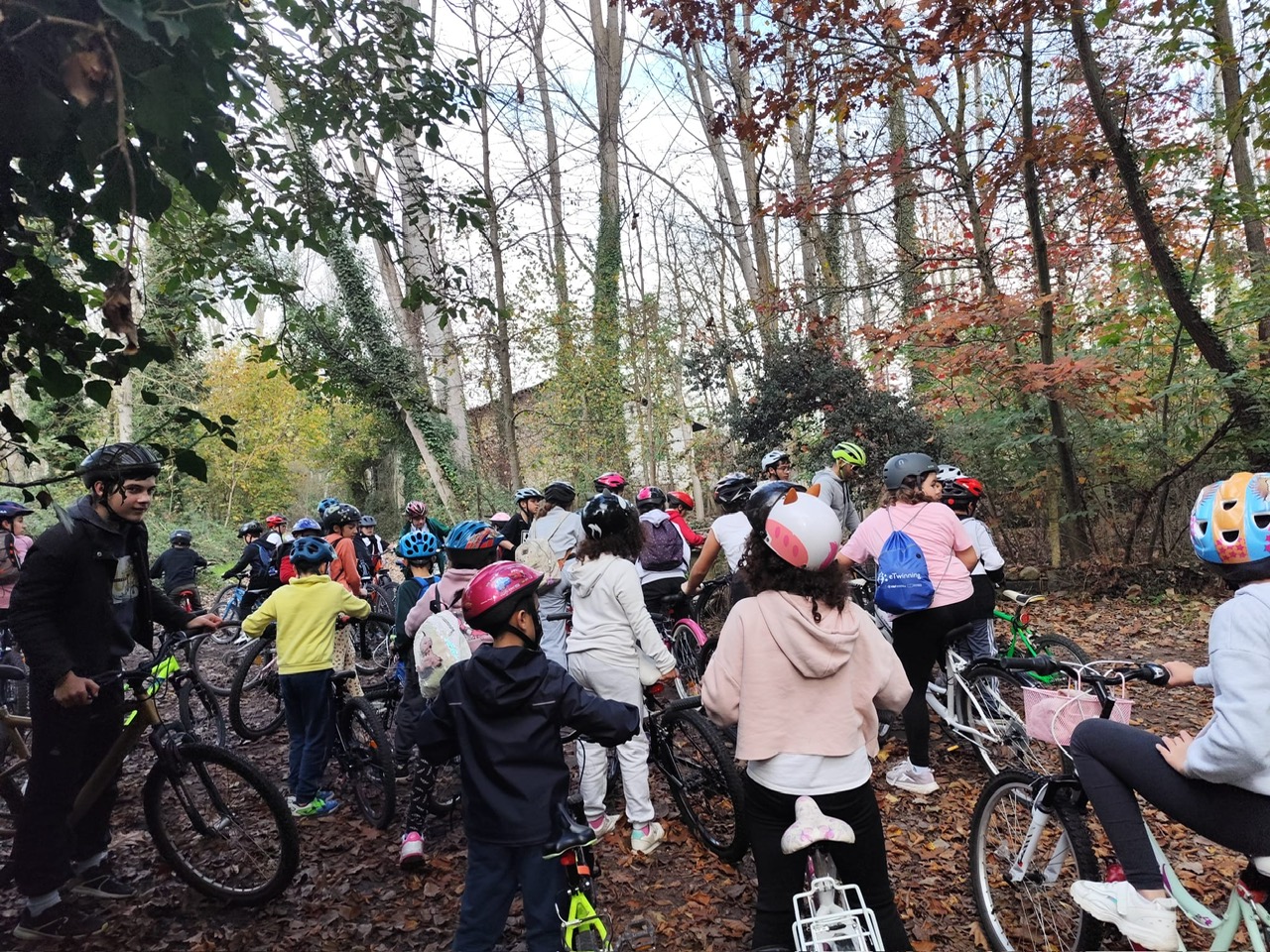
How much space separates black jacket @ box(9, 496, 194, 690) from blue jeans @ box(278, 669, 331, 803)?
3.51ft

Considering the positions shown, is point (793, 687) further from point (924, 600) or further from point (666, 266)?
point (666, 266)

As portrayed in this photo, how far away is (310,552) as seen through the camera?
16.2 ft

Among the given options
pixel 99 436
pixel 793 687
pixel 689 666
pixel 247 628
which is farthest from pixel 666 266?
pixel 793 687

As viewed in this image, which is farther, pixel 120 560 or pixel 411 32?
pixel 411 32

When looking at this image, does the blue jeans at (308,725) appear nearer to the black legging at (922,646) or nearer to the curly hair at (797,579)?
the curly hair at (797,579)

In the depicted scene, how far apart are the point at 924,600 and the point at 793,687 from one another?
206 centimetres

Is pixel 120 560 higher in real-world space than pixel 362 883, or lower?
higher

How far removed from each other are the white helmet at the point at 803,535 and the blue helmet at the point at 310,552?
11.3 ft

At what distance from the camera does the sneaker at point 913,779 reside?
455 cm

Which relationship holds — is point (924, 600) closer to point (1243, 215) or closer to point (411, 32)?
point (411, 32)

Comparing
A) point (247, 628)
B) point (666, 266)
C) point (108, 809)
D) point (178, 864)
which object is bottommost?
point (178, 864)

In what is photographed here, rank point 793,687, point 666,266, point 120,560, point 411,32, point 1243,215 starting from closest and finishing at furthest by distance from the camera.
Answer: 1. point 793,687
2. point 120,560
3. point 411,32
4. point 1243,215
5. point 666,266

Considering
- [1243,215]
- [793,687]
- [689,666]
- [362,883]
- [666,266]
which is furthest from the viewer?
[666,266]

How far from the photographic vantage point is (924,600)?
4266mm
